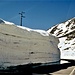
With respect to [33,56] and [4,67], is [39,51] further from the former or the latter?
[4,67]

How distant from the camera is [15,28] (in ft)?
45.9

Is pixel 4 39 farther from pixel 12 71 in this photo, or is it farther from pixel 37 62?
pixel 37 62

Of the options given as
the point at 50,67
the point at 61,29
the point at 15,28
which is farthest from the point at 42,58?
the point at 61,29

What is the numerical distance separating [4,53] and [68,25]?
10898 centimetres

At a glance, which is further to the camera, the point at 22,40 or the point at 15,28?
the point at 22,40

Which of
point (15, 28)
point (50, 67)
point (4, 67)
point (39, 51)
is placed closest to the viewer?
point (4, 67)

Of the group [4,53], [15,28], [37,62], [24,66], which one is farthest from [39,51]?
[4,53]

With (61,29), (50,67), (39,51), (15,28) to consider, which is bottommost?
(50,67)

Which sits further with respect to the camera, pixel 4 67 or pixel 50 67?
pixel 50 67

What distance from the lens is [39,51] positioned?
60.4 feet

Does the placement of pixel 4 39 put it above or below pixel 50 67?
above

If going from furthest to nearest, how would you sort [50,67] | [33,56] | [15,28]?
1. [50,67]
2. [33,56]
3. [15,28]

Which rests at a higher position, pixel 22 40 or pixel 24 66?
pixel 22 40

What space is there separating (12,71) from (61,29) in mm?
105654
